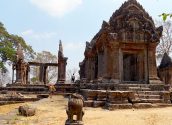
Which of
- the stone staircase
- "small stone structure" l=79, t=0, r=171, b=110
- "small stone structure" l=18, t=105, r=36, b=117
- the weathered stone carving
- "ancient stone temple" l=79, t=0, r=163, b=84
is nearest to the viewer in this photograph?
the weathered stone carving

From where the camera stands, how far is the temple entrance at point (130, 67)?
51.2ft

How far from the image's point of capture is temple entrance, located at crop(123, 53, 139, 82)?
615 inches

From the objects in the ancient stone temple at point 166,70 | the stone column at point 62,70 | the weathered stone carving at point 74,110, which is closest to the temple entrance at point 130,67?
the ancient stone temple at point 166,70

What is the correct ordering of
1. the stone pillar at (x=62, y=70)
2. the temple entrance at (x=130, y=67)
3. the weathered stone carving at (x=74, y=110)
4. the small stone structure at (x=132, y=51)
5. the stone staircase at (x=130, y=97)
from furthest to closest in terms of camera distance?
1. the stone pillar at (x=62, y=70)
2. the temple entrance at (x=130, y=67)
3. the small stone structure at (x=132, y=51)
4. the stone staircase at (x=130, y=97)
5. the weathered stone carving at (x=74, y=110)

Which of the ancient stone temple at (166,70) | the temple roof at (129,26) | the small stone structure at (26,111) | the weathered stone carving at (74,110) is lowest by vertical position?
the small stone structure at (26,111)

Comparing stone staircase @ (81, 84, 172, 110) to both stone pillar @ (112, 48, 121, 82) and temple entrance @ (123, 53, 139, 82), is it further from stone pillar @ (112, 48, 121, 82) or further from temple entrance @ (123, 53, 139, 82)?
temple entrance @ (123, 53, 139, 82)

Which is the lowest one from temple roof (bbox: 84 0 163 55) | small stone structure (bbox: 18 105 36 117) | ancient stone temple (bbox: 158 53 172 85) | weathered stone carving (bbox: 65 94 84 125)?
small stone structure (bbox: 18 105 36 117)

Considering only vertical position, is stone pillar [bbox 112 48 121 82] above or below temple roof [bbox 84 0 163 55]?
below

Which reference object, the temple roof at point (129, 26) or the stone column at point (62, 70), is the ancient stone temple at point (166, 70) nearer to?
the temple roof at point (129, 26)

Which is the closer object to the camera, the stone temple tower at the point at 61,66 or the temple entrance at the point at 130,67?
the temple entrance at the point at 130,67

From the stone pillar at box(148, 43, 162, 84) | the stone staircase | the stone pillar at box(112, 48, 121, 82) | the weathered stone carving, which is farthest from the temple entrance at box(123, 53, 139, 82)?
the weathered stone carving

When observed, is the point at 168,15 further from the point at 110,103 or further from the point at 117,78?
the point at 117,78

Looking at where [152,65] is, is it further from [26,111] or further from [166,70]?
[26,111]

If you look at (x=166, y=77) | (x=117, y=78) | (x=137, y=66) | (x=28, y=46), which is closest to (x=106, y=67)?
(x=117, y=78)
